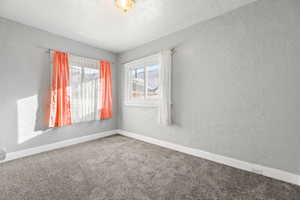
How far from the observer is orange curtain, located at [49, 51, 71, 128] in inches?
101

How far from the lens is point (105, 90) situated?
3469mm

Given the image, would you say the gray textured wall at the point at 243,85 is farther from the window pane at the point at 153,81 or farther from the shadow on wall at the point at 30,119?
the shadow on wall at the point at 30,119

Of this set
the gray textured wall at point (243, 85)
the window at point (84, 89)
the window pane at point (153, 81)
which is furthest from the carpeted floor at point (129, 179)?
the window pane at point (153, 81)

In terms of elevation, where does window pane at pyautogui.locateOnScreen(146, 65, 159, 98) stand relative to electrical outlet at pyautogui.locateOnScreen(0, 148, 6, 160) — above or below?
above

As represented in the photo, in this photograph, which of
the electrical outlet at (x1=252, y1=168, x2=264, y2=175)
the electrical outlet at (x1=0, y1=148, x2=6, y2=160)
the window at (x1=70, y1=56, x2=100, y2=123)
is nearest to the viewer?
the electrical outlet at (x1=252, y1=168, x2=264, y2=175)

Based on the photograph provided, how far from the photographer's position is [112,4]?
6.08 ft

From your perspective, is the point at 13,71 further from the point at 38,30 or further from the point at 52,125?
the point at 52,125

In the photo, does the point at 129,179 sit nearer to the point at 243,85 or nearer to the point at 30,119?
the point at 243,85

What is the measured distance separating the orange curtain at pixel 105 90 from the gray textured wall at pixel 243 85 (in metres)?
1.83

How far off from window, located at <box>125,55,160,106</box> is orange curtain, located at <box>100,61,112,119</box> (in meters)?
0.47

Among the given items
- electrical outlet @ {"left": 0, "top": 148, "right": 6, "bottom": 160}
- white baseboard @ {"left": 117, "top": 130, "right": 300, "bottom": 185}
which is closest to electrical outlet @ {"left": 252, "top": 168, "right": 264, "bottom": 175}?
white baseboard @ {"left": 117, "top": 130, "right": 300, "bottom": 185}

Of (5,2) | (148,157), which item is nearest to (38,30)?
(5,2)

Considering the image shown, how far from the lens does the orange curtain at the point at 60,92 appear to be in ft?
8.45

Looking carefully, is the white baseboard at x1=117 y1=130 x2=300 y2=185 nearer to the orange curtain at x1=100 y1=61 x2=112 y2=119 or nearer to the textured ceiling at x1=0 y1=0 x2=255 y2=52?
the orange curtain at x1=100 y1=61 x2=112 y2=119
